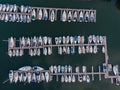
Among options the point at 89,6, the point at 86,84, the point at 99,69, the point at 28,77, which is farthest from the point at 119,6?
the point at 28,77

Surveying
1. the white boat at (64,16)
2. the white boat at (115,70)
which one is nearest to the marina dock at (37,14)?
the white boat at (64,16)

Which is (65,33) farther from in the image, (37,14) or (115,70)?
(115,70)

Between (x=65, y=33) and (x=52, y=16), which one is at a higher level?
(x=52, y=16)

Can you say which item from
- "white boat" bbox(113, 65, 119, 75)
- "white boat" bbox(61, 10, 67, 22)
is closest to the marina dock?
"white boat" bbox(61, 10, 67, 22)

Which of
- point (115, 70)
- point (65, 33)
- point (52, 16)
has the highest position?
point (52, 16)

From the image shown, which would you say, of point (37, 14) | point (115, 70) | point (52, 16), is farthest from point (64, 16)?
point (115, 70)

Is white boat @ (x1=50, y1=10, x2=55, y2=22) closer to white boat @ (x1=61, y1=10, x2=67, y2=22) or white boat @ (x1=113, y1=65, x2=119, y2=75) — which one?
white boat @ (x1=61, y1=10, x2=67, y2=22)

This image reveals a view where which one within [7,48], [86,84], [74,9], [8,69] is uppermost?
[74,9]

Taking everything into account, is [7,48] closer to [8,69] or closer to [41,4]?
[8,69]
